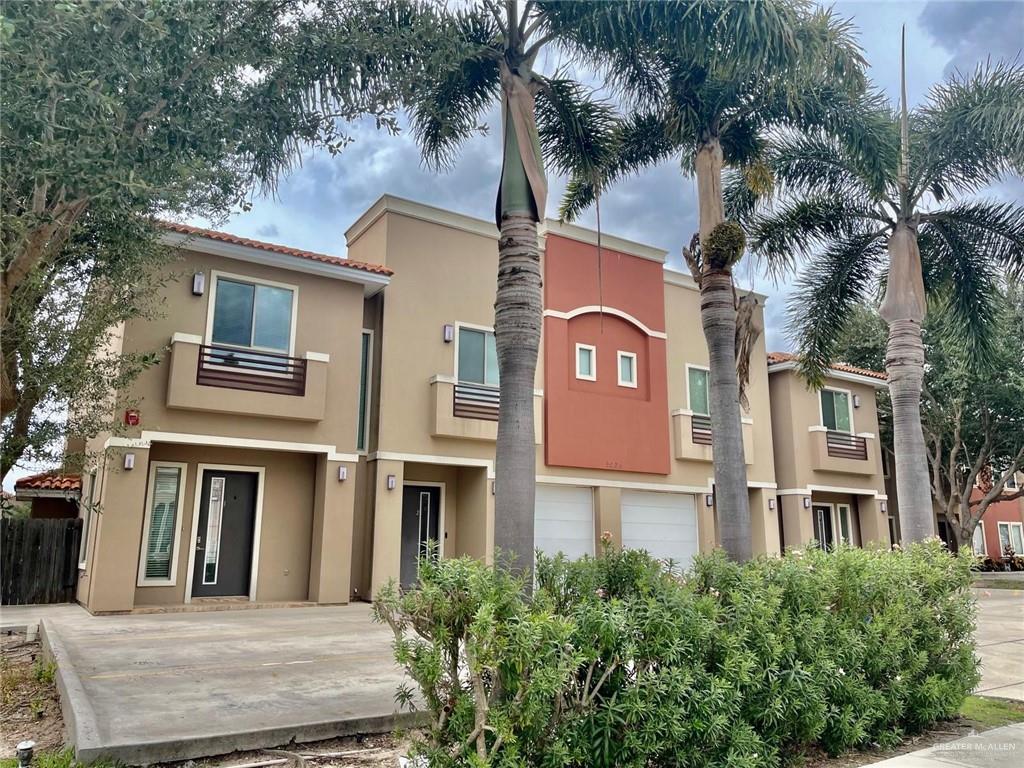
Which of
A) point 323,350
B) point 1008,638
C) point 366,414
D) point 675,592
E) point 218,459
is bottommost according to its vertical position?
point 1008,638

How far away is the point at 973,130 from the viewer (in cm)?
1141

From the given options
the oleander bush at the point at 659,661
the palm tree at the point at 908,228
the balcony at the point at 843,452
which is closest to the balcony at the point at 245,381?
the palm tree at the point at 908,228

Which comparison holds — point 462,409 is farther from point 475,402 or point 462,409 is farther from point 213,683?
point 213,683

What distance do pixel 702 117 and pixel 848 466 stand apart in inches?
632

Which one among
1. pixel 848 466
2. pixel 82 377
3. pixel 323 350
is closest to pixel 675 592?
pixel 82 377

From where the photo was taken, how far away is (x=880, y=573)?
20.5ft

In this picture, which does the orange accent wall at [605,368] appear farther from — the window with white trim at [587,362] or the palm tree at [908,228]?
the palm tree at [908,228]

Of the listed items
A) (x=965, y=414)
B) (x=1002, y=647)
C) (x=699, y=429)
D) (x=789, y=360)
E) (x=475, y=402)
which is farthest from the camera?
(x=965, y=414)

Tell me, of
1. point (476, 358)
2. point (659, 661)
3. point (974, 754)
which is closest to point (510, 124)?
point (659, 661)

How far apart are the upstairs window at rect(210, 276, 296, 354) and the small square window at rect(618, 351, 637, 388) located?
858cm

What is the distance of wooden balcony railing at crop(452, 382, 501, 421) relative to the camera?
15.8m

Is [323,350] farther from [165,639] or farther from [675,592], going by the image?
[675,592]

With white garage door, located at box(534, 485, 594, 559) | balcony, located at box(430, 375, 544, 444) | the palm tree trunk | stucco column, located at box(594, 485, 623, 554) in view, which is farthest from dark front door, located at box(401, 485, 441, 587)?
the palm tree trunk

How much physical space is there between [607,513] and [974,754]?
12477 millimetres
